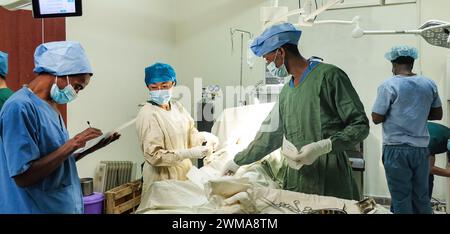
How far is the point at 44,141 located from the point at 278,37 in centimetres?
74

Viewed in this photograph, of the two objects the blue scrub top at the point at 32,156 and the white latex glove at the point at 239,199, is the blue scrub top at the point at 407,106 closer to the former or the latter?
the white latex glove at the point at 239,199

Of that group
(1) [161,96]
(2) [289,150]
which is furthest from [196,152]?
(2) [289,150]

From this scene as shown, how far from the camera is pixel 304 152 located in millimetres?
1067

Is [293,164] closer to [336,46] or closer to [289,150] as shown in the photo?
[289,150]

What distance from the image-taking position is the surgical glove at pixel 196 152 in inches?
49.8

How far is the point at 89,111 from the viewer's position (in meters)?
1.31

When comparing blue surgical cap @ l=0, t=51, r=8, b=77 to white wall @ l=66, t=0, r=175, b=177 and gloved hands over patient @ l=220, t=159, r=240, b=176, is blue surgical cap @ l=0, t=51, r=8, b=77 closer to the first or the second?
white wall @ l=66, t=0, r=175, b=177

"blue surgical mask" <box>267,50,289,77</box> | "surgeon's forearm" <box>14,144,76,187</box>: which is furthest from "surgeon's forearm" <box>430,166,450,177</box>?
"surgeon's forearm" <box>14,144,76,187</box>

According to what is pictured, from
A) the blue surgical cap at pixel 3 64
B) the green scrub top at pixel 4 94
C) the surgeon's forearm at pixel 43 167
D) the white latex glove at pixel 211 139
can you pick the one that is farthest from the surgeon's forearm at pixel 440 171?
the blue surgical cap at pixel 3 64

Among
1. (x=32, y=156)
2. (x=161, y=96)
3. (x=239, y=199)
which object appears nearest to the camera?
(x=32, y=156)

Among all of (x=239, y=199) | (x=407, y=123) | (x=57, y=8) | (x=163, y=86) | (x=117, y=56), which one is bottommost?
(x=239, y=199)
